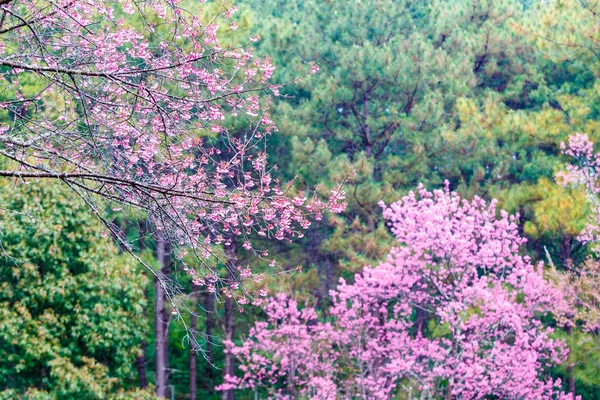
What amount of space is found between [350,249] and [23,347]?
21.0 feet

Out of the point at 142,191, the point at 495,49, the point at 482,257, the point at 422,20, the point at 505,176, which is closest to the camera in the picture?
the point at 142,191

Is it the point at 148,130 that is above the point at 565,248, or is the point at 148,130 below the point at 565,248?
below

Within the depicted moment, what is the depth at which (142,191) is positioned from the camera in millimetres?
3867

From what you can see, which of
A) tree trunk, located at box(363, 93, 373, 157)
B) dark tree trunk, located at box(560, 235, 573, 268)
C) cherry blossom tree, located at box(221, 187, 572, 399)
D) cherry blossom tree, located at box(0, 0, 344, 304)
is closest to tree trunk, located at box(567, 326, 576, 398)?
cherry blossom tree, located at box(221, 187, 572, 399)

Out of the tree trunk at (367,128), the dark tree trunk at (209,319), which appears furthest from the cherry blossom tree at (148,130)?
the dark tree trunk at (209,319)

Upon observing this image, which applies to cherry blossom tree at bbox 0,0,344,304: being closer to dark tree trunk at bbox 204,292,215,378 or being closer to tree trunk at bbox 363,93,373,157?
tree trunk at bbox 363,93,373,157

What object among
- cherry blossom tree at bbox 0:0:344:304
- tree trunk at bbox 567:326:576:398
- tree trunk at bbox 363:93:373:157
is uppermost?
tree trunk at bbox 363:93:373:157

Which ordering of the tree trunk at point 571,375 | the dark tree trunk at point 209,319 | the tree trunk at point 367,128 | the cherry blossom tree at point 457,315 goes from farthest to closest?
the dark tree trunk at point 209,319
the tree trunk at point 367,128
the tree trunk at point 571,375
the cherry blossom tree at point 457,315

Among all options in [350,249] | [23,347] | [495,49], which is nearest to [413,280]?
[350,249]

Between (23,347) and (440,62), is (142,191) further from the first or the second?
(440,62)

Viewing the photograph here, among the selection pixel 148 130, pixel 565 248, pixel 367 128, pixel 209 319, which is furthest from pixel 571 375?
pixel 148 130

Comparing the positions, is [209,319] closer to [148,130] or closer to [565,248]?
[565,248]

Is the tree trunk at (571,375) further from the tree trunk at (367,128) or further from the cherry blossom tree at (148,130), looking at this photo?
the cherry blossom tree at (148,130)

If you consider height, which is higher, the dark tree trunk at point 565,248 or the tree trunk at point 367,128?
the tree trunk at point 367,128
